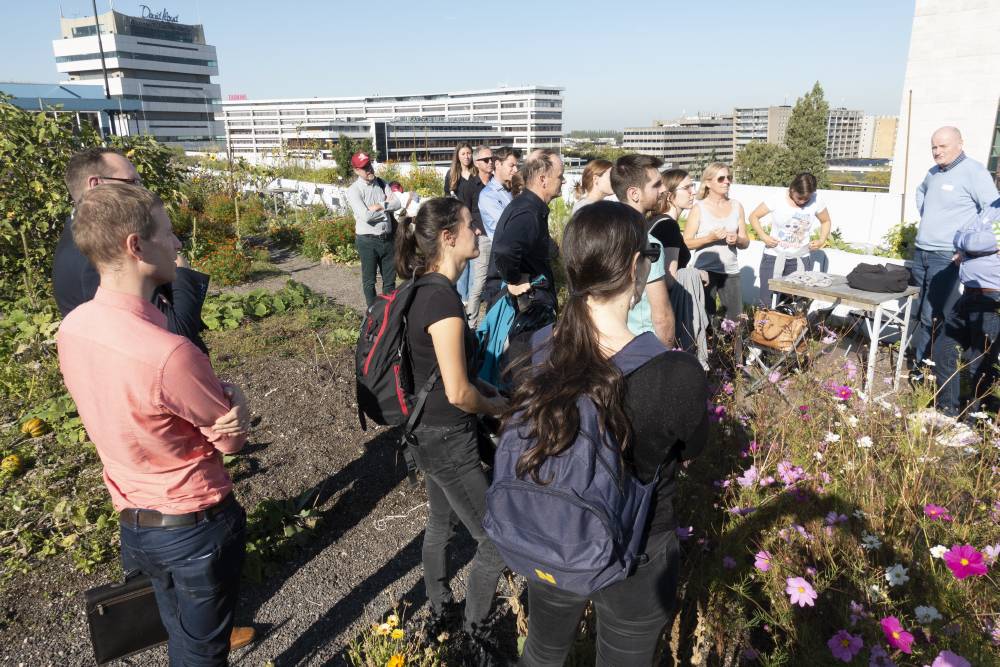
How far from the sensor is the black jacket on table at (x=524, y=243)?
3770 mm

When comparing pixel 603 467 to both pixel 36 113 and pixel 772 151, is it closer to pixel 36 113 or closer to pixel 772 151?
pixel 36 113

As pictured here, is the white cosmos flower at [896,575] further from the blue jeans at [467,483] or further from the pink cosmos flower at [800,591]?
the blue jeans at [467,483]

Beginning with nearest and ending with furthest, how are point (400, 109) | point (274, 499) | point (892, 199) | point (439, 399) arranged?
point (439, 399) → point (274, 499) → point (892, 199) → point (400, 109)

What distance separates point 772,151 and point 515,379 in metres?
77.6

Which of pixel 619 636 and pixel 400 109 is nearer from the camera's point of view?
pixel 619 636

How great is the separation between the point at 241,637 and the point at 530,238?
2512mm

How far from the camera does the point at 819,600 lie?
256cm

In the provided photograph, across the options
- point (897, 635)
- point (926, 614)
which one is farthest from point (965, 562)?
point (897, 635)

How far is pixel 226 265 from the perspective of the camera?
29.8 ft

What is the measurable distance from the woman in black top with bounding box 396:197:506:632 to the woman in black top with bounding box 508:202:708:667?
0.62m

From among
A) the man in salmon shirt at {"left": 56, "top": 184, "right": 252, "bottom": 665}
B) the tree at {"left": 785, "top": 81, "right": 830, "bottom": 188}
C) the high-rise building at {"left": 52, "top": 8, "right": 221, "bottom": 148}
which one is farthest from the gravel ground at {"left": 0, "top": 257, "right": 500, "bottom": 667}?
the high-rise building at {"left": 52, "top": 8, "right": 221, "bottom": 148}

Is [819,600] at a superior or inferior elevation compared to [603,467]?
inferior

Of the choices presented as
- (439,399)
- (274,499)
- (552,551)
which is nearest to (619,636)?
(552,551)

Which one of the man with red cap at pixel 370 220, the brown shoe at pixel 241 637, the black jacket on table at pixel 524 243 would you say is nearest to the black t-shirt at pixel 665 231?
the black jacket on table at pixel 524 243
